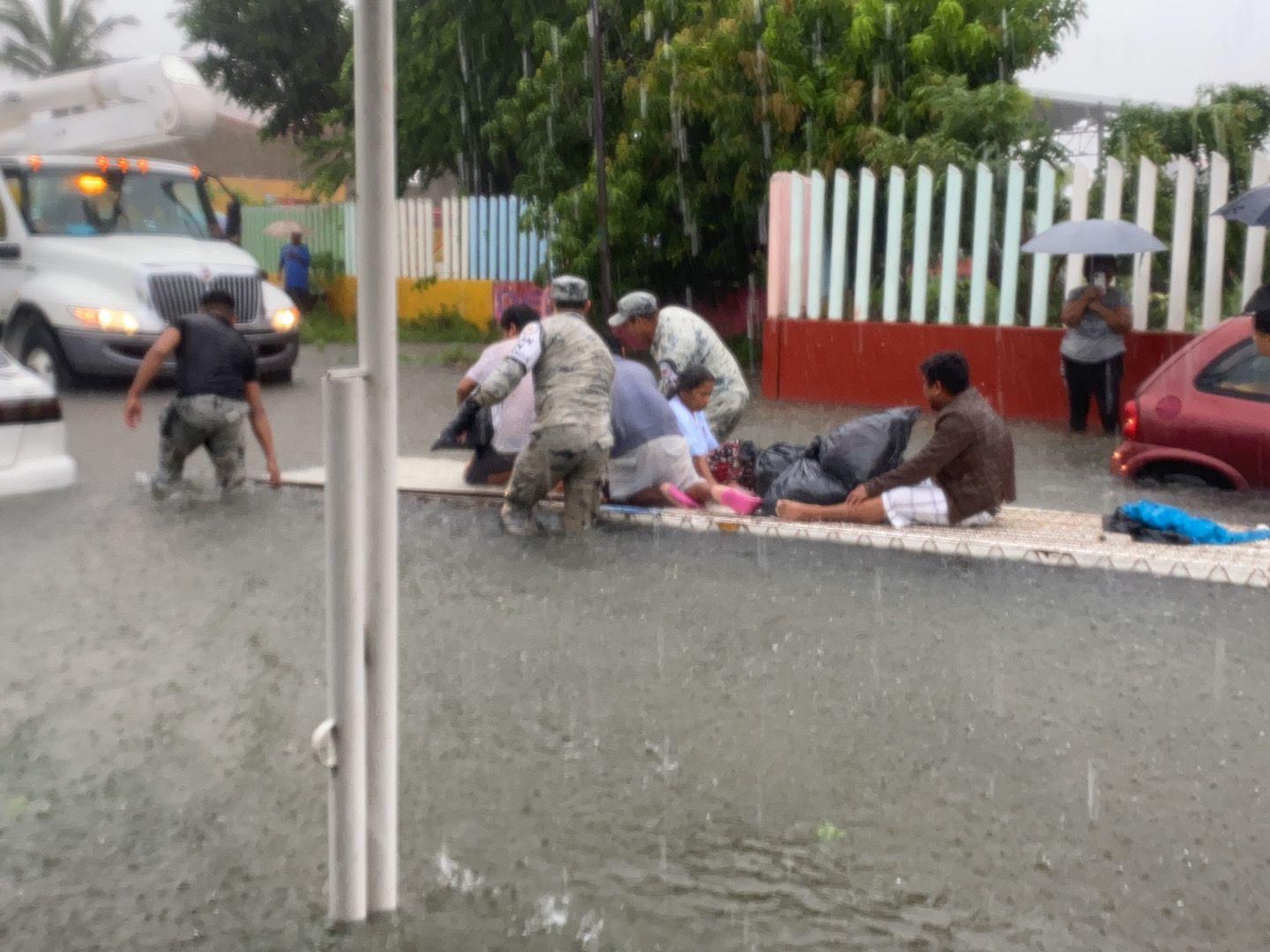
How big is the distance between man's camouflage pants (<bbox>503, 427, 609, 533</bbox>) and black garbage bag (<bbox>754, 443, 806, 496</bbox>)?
101 centimetres

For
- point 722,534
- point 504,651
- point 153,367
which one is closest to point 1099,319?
point 722,534

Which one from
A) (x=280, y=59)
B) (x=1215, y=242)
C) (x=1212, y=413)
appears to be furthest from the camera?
(x=280, y=59)

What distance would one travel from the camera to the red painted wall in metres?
13.3

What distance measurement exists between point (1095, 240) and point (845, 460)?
17.5 feet

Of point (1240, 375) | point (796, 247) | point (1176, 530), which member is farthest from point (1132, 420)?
point (796, 247)

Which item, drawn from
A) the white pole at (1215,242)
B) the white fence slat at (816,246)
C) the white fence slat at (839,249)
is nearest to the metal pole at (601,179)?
the white fence slat at (816,246)

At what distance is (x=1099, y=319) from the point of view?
1226cm

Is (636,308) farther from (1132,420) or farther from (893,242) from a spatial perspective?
(893,242)

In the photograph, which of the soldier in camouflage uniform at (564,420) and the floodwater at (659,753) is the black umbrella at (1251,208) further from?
the soldier in camouflage uniform at (564,420)

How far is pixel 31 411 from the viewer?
7.58 m

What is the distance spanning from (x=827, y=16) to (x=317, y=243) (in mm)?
9590

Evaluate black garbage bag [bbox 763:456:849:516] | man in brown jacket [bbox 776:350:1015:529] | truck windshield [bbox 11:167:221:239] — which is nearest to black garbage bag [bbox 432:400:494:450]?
black garbage bag [bbox 763:456:849:516]

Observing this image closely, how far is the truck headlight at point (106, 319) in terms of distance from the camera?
47.6 feet

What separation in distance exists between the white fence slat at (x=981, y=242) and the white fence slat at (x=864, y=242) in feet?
3.31
